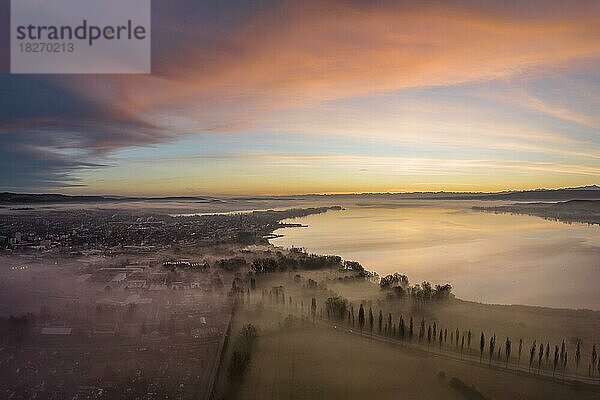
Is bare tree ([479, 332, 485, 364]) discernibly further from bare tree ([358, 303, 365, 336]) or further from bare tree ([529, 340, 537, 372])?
bare tree ([358, 303, 365, 336])

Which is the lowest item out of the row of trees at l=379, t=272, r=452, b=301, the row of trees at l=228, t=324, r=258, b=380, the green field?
the green field

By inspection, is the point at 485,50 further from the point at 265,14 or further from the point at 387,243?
the point at 387,243

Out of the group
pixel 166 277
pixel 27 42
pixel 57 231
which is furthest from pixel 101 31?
pixel 166 277

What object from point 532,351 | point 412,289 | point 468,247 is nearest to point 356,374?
point 532,351

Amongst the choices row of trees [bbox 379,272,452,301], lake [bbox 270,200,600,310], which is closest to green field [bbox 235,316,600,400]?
row of trees [bbox 379,272,452,301]

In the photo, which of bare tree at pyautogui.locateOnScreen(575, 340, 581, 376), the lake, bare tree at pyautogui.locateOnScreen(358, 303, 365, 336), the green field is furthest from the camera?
the lake

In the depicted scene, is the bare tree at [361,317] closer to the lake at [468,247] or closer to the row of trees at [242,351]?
the lake at [468,247]

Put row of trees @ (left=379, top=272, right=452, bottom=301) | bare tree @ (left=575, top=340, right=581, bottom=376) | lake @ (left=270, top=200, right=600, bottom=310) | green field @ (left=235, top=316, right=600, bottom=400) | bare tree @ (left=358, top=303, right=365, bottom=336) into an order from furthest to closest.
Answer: lake @ (left=270, top=200, right=600, bottom=310), row of trees @ (left=379, top=272, right=452, bottom=301), bare tree @ (left=358, top=303, right=365, bottom=336), bare tree @ (left=575, top=340, right=581, bottom=376), green field @ (left=235, top=316, right=600, bottom=400)

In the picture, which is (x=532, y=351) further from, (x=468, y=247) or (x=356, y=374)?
(x=468, y=247)
